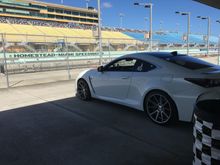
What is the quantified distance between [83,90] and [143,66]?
7.46 feet

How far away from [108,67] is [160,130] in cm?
224

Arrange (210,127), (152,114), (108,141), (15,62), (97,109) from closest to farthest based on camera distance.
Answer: (210,127) → (108,141) → (152,114) → (97,109) → (15,62)

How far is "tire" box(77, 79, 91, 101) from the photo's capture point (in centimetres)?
664

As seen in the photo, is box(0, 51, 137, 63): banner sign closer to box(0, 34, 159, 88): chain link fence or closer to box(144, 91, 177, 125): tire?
box(0, 34, 159, 88): chain link fence

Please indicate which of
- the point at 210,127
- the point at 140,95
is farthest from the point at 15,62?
the point at 210,127

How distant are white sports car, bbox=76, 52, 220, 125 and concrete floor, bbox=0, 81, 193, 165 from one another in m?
0.33

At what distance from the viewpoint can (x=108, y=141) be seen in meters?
4.00

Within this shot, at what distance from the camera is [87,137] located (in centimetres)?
417

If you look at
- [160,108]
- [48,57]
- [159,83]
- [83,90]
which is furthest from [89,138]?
[48,57]

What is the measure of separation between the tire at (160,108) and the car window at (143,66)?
536 millimetres

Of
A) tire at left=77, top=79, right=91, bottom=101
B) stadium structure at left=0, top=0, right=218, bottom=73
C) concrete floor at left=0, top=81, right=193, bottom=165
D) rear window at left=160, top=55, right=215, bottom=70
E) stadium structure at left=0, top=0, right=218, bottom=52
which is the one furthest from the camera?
stadium structure at left=0, top=0, right=218, bottom=52

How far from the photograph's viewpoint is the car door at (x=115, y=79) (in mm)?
5406

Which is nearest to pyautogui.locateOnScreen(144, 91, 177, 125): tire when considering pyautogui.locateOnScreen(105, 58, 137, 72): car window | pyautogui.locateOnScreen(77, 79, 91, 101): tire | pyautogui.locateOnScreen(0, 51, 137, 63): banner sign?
pyautogui.locateOnScreen(105, 58, 137, 72): car window

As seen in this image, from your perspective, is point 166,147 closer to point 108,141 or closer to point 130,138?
point 130,138
